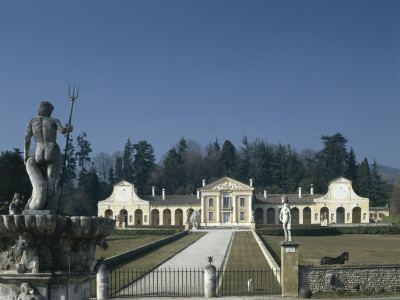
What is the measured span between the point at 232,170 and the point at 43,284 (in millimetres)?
101810

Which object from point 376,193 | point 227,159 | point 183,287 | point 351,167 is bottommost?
point 183,287

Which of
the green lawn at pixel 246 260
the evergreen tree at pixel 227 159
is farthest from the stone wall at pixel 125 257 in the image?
the evergreen tree at pixel 227 159

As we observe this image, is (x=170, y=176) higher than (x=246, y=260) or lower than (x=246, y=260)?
higher

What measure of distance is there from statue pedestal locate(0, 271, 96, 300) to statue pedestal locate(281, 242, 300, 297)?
10557 mm

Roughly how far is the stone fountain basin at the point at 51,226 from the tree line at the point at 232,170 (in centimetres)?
8332

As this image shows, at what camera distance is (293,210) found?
274 ft

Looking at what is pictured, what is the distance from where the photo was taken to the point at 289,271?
15789mm

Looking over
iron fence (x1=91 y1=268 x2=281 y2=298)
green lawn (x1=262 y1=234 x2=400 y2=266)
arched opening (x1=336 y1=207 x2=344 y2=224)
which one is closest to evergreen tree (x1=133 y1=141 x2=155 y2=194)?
arched opening (x1=336 y1=207 x2=344 y2=224)

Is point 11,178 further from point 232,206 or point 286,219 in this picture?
point 232,206

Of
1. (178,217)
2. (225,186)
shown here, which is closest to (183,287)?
(225,186)

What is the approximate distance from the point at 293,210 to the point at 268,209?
442 cm

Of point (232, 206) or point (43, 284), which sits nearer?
point (43, 284)

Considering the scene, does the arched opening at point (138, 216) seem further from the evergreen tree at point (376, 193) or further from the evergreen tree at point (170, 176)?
the evergreen tree at point (376, 193)

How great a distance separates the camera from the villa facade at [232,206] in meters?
79.4
